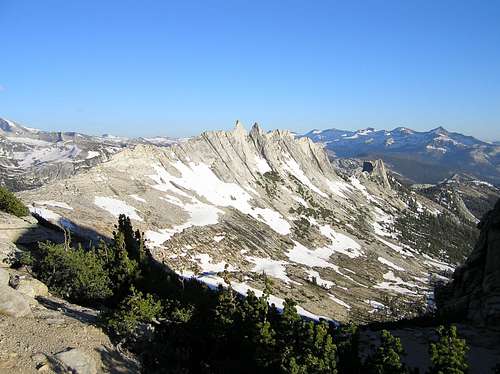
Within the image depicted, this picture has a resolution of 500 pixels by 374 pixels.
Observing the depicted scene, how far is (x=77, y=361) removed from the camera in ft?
90.4

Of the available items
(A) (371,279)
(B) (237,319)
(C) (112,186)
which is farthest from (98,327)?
(A) (371,279)

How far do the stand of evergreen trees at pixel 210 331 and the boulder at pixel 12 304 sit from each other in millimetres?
5524

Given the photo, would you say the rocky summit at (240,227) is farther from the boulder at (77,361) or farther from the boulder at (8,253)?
the boulder at (77,361)

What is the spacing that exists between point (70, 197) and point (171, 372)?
7835cm

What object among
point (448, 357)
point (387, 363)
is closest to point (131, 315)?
point (387, 363)

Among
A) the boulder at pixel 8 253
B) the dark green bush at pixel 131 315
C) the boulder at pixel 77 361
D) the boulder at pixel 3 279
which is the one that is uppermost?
the boulder at pixel 3 279

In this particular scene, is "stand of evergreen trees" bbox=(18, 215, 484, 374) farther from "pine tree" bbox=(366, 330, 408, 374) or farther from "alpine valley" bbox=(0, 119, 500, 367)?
"alpine valley" bbox=(0, 119, 500, 367)

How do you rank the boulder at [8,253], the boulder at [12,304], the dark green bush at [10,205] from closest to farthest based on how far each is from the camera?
the boulder at [12,304], the boulder at [8,253], the dark green bush at [10,205]

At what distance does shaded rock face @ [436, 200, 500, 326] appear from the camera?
47.1m

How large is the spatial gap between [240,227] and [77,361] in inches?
4074

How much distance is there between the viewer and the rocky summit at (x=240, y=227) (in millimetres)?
92750

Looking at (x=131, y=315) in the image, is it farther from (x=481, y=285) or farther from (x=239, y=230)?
(x=239, y=230)

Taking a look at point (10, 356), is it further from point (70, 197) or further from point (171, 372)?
point (70, 197)

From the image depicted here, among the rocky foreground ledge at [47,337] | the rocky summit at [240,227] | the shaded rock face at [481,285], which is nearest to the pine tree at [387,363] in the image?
the rocky foreground ledge at [47,337]
